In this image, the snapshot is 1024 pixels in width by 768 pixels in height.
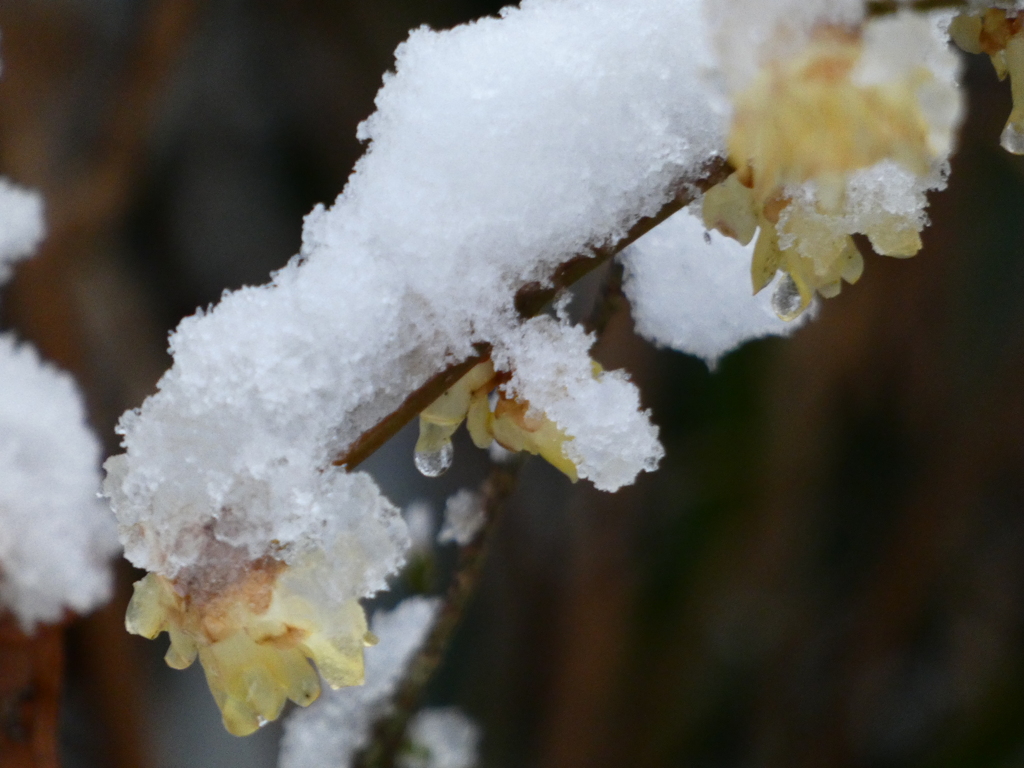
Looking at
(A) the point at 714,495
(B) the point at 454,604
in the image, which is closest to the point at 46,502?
(B) the point at 454,604

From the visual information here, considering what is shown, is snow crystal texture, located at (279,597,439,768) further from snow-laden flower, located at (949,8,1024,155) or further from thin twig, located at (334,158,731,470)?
snow-laden flower, located at (949,8,1024,155)

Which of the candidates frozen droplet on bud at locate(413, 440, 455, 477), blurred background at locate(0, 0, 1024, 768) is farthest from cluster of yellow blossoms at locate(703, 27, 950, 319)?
blurred background at locate(0, 0, 1024, 768)

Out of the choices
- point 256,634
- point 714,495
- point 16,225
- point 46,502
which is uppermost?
point 714,495

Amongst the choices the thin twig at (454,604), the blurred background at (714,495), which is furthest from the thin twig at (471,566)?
the blurred background at (714,495)

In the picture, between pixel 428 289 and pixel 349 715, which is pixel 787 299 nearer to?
pixel 428 289

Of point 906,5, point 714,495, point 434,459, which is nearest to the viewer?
point 906,5

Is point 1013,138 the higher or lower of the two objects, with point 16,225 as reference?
lower
